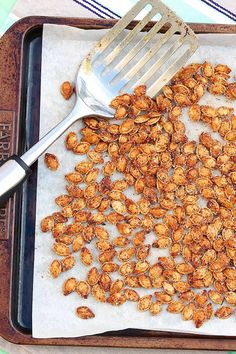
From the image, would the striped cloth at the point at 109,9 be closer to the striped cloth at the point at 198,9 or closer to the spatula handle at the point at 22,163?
the striped cloth at the point at 198,9

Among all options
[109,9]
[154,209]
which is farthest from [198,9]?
[154,209]

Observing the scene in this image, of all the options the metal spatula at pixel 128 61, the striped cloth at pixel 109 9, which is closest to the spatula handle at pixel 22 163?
the metal spatula at pixel 128 61

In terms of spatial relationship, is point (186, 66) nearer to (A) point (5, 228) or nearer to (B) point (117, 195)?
(B) point (117, 195)

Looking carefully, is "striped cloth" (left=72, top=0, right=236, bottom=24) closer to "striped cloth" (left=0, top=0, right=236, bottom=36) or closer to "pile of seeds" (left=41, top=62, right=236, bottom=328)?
"striped cloth" (left=0, top=0, right=236, bottom=36)

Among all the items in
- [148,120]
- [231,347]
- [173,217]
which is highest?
[148,120]

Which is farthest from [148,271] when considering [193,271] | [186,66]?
[186,66]

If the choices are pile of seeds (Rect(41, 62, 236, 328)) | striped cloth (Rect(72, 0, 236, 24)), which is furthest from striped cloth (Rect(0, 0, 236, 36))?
pile of seeds (Rect(41, 62, 236, 328))

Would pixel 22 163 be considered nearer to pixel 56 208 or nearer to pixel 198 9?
pixel 56 208
